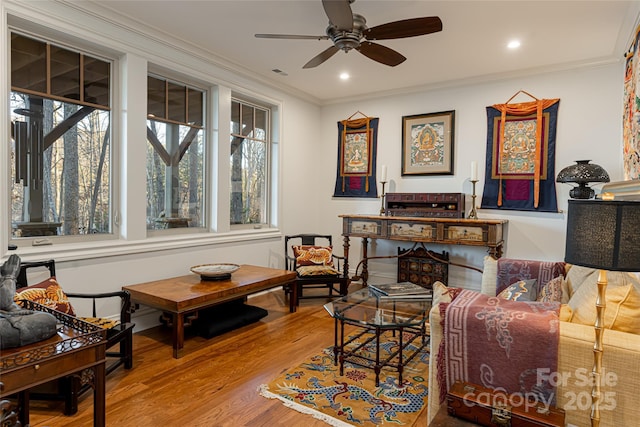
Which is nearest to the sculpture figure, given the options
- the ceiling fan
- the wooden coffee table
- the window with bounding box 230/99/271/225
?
the wooden coffee table

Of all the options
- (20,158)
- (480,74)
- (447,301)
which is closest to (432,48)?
(480,74)

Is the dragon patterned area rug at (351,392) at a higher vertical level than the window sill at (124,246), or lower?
lower

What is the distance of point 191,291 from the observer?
10.2 ft

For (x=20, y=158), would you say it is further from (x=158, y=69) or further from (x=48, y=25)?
(x=158, y=69)

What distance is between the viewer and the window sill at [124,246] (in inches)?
111

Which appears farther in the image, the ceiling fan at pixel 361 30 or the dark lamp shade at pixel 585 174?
the dark lamp shade at pixel 585 174

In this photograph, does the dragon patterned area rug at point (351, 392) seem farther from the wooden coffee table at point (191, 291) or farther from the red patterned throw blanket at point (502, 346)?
the wooden coffee table at point (191, 291)

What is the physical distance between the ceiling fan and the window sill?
2.14m

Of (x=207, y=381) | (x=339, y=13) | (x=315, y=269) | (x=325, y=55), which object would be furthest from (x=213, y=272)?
(x=339, y=13)

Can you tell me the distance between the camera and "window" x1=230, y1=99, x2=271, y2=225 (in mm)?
4664

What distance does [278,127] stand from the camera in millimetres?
5070

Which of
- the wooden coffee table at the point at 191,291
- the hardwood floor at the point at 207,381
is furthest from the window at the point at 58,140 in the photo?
the hardwood floor at the point at 207,381

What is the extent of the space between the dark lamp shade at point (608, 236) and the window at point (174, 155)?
3563mm

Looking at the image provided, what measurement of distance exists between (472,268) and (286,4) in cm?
347
